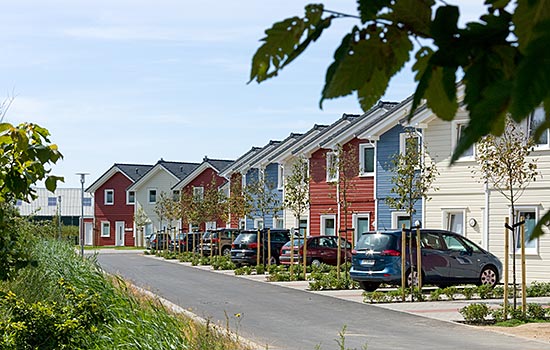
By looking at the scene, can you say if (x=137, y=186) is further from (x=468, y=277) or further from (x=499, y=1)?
(x=499, y=1)

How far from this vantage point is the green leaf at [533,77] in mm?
Answer: 1094

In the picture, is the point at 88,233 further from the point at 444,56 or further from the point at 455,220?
the point at 444,56

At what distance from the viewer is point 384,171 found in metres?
39.5

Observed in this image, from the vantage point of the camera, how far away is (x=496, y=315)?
59.2ft

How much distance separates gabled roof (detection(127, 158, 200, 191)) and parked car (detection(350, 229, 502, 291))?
5491 cm

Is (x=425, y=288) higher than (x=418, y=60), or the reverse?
(x=418, y=60)

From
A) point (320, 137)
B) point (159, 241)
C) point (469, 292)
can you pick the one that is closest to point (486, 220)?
point (469, 292)

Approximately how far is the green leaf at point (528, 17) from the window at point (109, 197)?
277 feet

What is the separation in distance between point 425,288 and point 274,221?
Result: 84.0ft

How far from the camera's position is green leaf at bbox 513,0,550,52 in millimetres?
1235

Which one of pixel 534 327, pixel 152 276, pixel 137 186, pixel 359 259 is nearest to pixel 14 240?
pixel 534 327

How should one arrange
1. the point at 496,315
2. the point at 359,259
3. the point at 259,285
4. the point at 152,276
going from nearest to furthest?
the point at 496,315
the point at 359,259
the point at 259,285
the point at 152,276

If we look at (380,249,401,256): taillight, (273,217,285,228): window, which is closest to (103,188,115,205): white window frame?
(273,217,285,228): window

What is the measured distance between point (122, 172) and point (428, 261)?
61789mm
